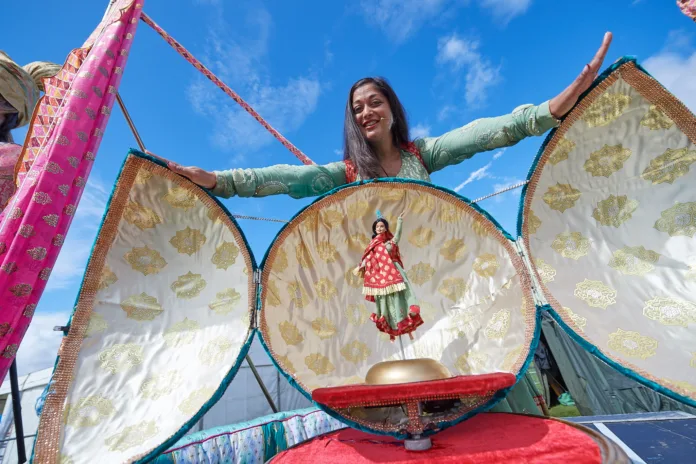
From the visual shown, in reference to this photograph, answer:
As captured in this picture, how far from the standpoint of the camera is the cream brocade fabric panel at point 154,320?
1311 millimetres

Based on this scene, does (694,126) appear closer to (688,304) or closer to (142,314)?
(688,304)

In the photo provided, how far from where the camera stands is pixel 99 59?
1998mm

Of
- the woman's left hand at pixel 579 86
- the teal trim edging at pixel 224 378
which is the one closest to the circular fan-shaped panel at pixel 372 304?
the teal trim edging at pixel 224 378

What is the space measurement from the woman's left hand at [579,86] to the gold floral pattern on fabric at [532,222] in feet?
1.39

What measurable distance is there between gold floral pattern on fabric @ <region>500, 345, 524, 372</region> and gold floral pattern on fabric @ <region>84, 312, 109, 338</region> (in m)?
1.70

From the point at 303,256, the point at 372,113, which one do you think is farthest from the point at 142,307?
the point at 372,113

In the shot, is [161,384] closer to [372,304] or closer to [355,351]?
[355,351]

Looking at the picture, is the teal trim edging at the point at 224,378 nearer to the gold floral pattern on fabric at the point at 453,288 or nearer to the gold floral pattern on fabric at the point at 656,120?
the gold floral pattern on fabric at the point at 453,288

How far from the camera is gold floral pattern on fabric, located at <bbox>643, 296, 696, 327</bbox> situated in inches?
49.3

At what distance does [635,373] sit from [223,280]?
5.47 ft

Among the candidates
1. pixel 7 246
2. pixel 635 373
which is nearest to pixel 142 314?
pixel 7 246

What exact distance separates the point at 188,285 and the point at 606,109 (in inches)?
79.4

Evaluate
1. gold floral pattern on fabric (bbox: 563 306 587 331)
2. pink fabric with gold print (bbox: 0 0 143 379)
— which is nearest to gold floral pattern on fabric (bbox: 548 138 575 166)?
gold floral pattern on fabric (bbox: 563 306 587 331)

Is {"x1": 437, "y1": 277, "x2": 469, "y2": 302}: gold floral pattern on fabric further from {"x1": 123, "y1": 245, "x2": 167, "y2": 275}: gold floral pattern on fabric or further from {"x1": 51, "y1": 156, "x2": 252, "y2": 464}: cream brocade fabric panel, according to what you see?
{"x1": 123, "y1": 245, "x2": 167, "y2": 275}: gold floral pattern on fabric
